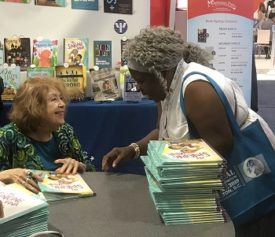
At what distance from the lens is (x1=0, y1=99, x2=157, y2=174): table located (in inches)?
132

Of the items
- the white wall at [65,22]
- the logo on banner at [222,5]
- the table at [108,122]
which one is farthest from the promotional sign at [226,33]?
the table at [108,122]

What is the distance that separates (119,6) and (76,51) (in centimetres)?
54

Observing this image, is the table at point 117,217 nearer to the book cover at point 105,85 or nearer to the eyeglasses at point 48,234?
the eyeglasses at point 48,234

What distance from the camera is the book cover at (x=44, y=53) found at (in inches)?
141

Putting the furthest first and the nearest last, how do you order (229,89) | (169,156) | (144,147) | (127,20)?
(127,20) < (144,147) < (229,89) < (169,156)

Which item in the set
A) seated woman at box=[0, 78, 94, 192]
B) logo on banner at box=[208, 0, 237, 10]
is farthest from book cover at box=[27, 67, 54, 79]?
logo on banner at box=[208, 0, 237, 10]

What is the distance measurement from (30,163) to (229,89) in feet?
3.51

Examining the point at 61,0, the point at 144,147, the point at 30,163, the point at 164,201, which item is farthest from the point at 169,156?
the point at 61,0

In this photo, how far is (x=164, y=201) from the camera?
4.39 feet

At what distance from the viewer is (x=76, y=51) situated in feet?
12.3

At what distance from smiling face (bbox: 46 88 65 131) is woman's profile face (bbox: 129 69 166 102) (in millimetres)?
684

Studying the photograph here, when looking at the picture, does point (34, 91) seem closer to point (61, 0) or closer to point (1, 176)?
point (1, 176)

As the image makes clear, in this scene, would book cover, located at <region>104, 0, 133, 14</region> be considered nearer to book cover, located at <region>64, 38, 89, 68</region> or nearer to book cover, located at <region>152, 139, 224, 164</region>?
book cover, located at <region>64, 38, 89, 68</region>

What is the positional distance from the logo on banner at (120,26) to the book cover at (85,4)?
0.71 ft
